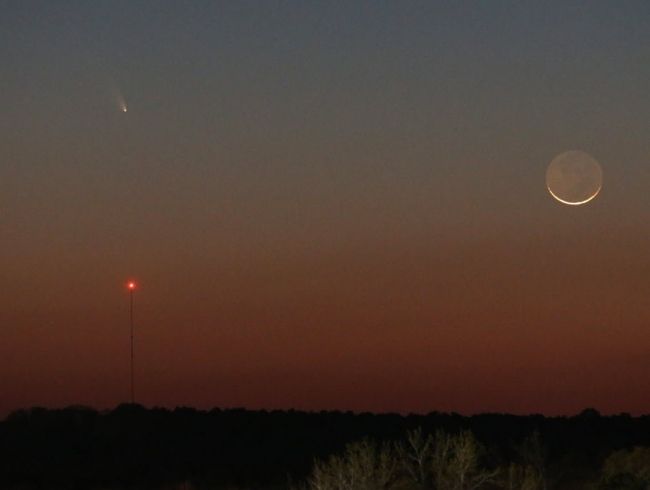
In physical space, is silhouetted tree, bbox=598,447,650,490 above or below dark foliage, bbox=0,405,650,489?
below

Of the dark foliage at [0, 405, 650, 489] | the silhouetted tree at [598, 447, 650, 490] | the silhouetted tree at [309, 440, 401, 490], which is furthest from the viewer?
the dark foliage at [0, 405, 650, 489]

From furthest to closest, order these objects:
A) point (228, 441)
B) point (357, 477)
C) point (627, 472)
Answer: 1. point (228, 441)
2. point (627, 472)
3. point (357, 477)

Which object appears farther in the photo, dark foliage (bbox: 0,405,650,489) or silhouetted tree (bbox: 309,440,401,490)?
dark foliage (bbox: 0,405,650,489)

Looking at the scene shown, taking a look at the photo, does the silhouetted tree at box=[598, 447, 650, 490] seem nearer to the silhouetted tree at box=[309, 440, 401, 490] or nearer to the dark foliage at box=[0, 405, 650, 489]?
the dark foliage at box=[0, 405, 650, 489]

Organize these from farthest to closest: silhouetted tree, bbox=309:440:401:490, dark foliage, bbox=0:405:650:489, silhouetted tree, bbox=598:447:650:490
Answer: dark foliage, bbox=0:405:650:489 → silhouetted tree, bbox=598:447:650:490 → silhouetted tree, bbox=309:440:401:490

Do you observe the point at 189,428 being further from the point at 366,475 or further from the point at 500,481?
the point at 366,475

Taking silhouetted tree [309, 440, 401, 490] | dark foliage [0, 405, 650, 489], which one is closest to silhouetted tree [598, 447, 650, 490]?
dark foliage [0, 405, 650, 489]


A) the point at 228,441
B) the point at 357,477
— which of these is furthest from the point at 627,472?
the point at 228,441

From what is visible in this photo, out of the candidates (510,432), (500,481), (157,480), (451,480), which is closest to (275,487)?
(157,480)

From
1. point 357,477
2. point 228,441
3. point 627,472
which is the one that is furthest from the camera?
point 228,441

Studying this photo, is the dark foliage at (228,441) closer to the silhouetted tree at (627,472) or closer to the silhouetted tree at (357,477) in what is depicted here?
the silhouetted tree at (627,472)

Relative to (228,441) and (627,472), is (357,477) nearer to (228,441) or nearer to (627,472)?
(627,472)
